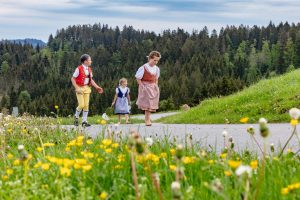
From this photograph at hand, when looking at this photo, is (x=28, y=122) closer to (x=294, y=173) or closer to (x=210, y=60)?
(x=294, y=173)

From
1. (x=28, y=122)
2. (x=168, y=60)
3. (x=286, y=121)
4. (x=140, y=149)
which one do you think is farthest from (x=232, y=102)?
(x=168, y=60)

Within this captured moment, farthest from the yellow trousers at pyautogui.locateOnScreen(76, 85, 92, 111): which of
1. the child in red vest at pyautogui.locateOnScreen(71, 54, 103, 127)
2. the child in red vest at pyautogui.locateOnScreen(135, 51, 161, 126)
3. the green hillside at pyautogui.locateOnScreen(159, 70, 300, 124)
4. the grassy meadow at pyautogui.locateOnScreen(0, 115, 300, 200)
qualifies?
the grassy meadow at pyautogui.locateOnScreen(0, 115, 300, 200)

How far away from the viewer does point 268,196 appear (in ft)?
11.5

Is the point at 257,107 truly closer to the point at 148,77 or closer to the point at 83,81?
the point at 148,77

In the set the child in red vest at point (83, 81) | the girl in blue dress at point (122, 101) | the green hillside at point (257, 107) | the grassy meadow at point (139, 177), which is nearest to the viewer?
the grassy meadow at point (139, 177)

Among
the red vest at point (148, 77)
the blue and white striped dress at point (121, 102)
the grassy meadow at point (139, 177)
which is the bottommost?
the blue and white striped dress at point (121, 102)

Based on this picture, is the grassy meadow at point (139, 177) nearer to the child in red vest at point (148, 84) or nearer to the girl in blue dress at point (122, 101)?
the child in red vest at point (148, 84)

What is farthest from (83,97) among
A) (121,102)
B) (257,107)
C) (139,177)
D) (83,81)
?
(139,177)

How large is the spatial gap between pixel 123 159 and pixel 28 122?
7.63 metres

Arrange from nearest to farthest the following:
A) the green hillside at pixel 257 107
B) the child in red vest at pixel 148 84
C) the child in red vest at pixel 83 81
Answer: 1. the child in red vest at pixel 148 84
2. the child in red vest at pixel 83 81
3. the green hillside at pixel 257 107

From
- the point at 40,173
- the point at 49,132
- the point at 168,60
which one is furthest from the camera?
the point at 168,60

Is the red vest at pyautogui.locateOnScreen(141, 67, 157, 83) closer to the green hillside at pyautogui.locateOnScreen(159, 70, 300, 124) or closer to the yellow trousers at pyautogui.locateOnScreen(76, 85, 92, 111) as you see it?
the yellow trousers at pyautogui.locateOnScreen(76, 85, 92, 111)

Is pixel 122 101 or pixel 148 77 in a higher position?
pixel 148 77

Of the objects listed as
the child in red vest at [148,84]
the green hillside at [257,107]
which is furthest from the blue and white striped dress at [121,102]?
the child in red vest at [148,84]
